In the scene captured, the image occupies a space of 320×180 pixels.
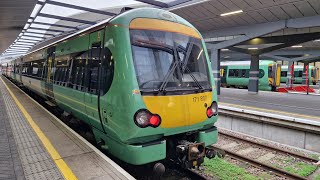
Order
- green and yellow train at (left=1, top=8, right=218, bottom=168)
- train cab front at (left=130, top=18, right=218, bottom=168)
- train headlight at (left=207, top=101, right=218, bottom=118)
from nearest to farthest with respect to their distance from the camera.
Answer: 1. green and yellow train at (left=1, top=8, right=218, bottom=168)
2. train cab front at (left=130, top=18, right=218, bottom=168)
3. train headlight at (left=207, top=101, right=218, bottom=118)

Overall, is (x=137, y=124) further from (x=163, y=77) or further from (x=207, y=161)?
(x=207, y=161)

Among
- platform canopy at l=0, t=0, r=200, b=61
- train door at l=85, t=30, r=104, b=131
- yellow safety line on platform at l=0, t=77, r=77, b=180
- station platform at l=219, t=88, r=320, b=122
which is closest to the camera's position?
yellow safety line on platform at l=0, t=77, r=77, b=180

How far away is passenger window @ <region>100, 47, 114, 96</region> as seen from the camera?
427 centimetres

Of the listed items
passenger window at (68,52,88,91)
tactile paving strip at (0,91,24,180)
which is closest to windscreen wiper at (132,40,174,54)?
passenger window at (68,52,88,91)

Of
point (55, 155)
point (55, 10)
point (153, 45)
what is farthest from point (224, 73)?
point (55, 155)

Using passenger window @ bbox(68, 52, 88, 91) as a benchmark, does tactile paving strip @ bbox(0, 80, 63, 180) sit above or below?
below

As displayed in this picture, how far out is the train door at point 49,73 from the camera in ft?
26.9

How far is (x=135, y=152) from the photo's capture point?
13.0 feet

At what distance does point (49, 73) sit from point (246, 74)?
21970 millimetres

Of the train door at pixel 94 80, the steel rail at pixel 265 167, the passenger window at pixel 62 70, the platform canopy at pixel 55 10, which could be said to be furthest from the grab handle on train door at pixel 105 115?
the platform canopy at pixel 55 10

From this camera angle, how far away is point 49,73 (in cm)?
851

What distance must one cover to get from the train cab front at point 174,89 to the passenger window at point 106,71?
0.47 metres

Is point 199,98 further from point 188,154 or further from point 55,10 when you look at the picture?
point 55,10

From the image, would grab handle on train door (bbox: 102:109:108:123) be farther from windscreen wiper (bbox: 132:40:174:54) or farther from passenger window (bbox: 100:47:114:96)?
windscreen wiper (bbox: 132:40:174:54)
